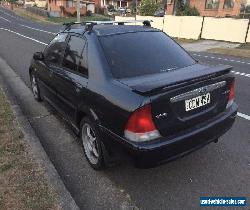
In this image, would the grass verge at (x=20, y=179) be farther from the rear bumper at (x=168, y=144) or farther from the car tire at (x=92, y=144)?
the rear bumper at (x=168, y=144)

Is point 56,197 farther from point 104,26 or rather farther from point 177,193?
point 104,26

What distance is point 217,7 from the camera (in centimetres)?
4028

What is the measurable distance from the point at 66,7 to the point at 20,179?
64018 mm

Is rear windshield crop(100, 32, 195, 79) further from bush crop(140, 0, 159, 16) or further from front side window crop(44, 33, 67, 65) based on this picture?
bush crop(140, 0, 159, 16)

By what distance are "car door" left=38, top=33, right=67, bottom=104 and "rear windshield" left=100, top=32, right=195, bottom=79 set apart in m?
1.13

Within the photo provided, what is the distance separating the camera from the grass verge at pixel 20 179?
3398 millimetres

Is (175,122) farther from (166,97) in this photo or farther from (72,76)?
(72,76)

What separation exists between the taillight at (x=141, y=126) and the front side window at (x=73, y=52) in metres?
1.44

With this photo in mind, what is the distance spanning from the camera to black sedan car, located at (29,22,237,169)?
10.7 feet

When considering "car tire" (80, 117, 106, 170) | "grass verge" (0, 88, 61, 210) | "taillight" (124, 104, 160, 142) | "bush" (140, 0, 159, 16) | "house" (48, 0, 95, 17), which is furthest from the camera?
"house" (48, 0, 95, 17)

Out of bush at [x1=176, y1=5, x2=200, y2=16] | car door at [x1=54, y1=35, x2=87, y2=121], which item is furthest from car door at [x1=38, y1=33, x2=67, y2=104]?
bush at [x1=176, y1=5, x2=200, y2=16]

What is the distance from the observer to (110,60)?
3.85 metres

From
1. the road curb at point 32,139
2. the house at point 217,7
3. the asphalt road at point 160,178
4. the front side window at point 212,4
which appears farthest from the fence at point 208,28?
the asphalt road at point 160,178

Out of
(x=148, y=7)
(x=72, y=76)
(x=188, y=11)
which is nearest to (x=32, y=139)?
(x=72, y=76)
